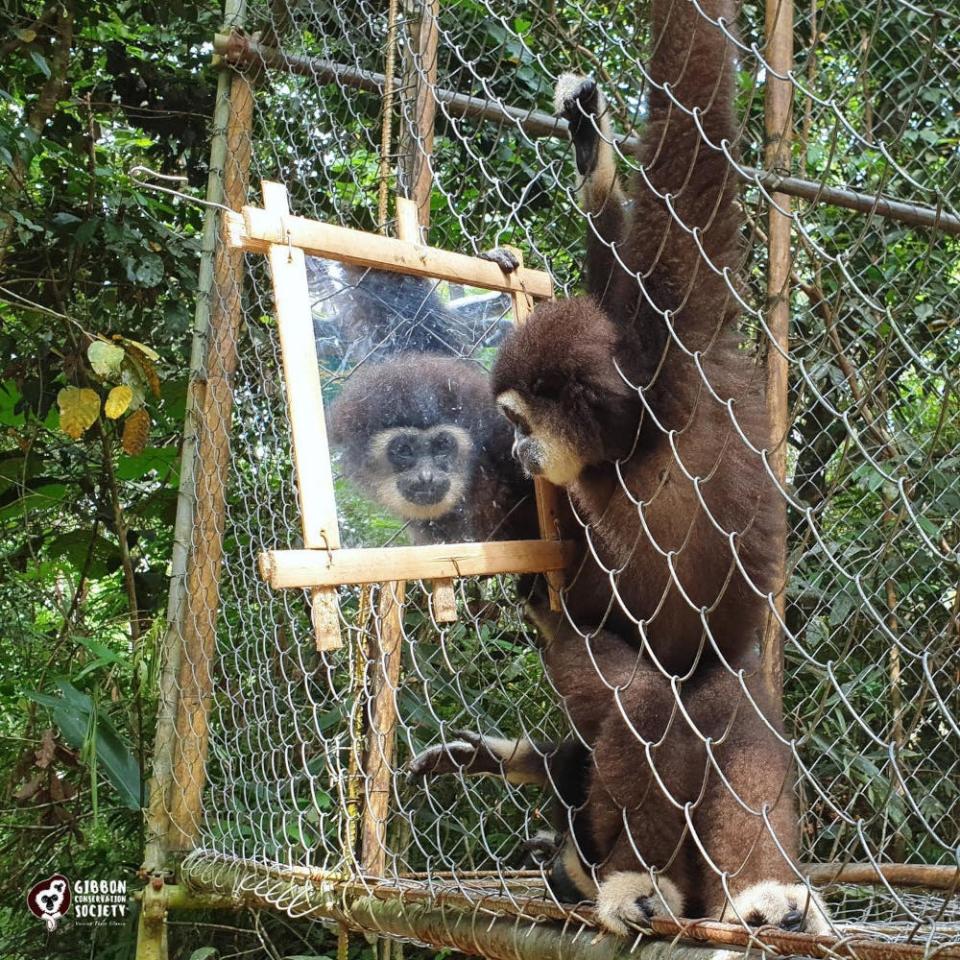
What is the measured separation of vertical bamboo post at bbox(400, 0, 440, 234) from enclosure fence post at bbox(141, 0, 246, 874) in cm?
122

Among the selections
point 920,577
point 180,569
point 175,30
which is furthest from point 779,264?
point 175,30

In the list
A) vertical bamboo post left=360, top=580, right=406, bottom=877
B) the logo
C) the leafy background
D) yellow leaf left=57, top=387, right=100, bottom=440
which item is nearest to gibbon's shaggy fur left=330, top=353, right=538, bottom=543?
vertical bamboo post left=360, top=580, right=406, bottom=877

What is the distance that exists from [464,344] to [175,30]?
3696 mm

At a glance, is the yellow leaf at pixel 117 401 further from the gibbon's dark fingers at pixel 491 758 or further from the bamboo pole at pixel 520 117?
the gibbon's dark fingers at pixel 491 758

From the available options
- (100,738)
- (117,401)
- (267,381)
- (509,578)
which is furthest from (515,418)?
(100,738)

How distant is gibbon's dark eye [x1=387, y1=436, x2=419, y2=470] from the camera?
8.42 feet

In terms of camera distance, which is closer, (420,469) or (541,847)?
(420,469)

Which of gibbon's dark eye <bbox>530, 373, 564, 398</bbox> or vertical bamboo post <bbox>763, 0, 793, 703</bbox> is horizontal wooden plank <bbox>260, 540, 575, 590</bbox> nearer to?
gibbon's dark eye <bbox>530, 373, 564, 398</bbox>

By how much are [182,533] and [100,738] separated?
103 centimetres

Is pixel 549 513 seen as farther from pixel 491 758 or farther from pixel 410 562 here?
pixel 491 758

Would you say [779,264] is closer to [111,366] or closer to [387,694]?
[387,694]

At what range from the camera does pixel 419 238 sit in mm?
2686

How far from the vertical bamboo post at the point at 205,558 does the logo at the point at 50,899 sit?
97cm

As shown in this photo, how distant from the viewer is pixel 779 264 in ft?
11.1
